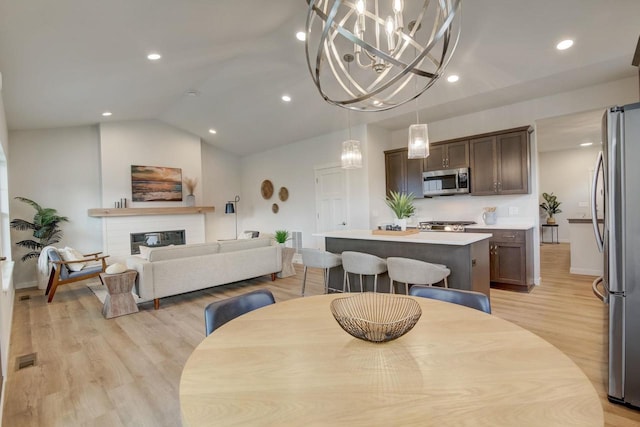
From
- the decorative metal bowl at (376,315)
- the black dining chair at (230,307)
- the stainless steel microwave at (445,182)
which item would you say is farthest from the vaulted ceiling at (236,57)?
the decorative metal bowl at (376,315)

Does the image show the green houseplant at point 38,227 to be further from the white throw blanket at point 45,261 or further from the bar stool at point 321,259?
the bar stool at point 321,259

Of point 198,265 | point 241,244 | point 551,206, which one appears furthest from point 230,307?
point 551,206

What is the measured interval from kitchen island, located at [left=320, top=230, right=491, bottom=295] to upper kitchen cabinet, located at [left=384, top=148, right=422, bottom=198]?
2076 millimetres

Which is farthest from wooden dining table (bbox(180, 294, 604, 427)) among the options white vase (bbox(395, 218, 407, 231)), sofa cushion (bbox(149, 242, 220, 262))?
sofa cushion (bbox(149, 242, 220, 262))

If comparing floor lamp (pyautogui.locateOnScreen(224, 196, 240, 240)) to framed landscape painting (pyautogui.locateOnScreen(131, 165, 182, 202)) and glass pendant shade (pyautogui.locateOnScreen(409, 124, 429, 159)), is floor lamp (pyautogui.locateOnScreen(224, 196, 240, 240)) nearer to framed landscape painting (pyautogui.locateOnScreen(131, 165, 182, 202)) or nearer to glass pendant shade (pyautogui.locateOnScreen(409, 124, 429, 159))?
framed landscape painting (pyautogui.locateOnScreen(131, 165, 182, 202))

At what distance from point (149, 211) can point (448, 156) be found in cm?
591

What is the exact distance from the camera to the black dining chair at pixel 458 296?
1633mm

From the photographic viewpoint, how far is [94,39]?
3002 millimetres

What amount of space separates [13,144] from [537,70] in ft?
26.5

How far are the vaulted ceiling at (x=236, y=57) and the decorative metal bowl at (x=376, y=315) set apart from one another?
2845 millimetres

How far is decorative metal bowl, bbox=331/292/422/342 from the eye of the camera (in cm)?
112

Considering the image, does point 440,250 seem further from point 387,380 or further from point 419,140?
point 387,380

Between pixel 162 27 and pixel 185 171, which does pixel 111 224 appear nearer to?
pixel 185 171

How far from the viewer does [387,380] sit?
0.92m
